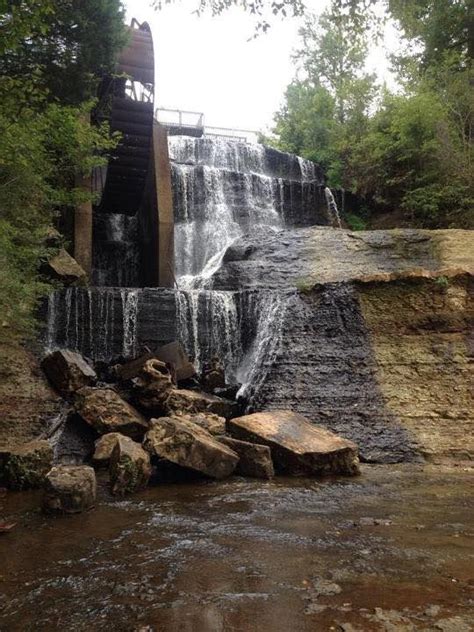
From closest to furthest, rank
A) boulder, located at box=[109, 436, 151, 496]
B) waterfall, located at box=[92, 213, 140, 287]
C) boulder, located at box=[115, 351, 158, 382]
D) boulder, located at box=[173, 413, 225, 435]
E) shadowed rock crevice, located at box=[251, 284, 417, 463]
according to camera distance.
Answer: boulder, located at box=[109, 436, 151, 496] < boulder, located at box=[173, 413, 225, 435] < shadowed rock crevice, located at box=[251, 284, 417, 463] < boulder, located at box=[115, 351, 158, 382] < waterfall, located at box=[92, 213, 140, 287]

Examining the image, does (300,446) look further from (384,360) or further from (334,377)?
(384,360)

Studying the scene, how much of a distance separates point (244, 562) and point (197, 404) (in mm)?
4352

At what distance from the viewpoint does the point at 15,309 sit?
22.9ft

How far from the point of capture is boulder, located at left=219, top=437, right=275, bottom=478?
18.1ft

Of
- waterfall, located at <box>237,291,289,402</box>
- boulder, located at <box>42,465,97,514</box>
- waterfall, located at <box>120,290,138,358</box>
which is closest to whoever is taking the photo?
boulder, located at <box>42,465,97,514</box>

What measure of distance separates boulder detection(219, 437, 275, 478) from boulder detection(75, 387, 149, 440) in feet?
5.04

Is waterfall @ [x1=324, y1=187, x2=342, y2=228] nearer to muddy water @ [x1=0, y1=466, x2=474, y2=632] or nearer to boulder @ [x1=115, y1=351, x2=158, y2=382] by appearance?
boulder @ [x1=115, y1=351, x2=158, y2=382]

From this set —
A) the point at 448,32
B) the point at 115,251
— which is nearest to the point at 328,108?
the point at 448,32

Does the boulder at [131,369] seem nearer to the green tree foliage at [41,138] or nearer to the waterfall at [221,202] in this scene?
the green tree foliage at [41,138]

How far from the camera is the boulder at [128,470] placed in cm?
484

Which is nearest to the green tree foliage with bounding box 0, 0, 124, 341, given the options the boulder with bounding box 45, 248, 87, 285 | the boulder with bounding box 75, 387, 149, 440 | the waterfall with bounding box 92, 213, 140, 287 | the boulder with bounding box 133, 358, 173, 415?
the boulder with bounding box 45, 248, 87, 285

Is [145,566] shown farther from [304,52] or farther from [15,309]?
[304,52]

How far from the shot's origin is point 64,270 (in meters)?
10.1

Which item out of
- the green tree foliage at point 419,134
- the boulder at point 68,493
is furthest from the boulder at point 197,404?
the green tree foliage at point 419,134
